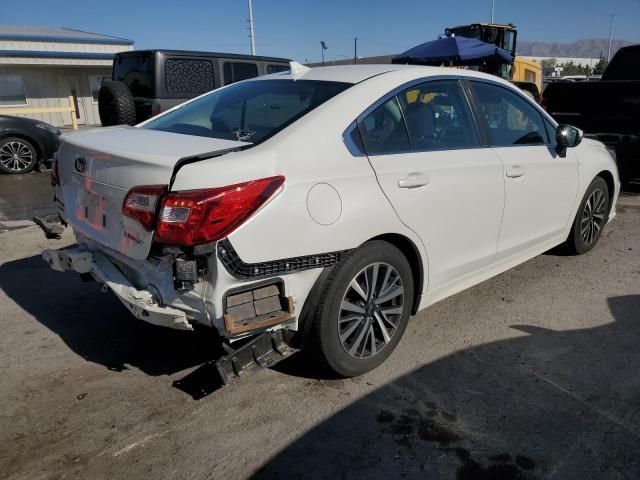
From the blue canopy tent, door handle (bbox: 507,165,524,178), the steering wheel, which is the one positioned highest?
the blue canopy tent

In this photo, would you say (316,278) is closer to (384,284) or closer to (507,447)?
(384,284)

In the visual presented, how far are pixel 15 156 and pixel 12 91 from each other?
491 inches

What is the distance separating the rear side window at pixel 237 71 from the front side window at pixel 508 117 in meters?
5.78

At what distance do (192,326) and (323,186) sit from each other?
3.12 ft

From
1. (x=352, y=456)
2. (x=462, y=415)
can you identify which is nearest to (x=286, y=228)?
(x=352, y=456)

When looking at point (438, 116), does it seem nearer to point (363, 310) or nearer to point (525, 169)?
point (525, 169)

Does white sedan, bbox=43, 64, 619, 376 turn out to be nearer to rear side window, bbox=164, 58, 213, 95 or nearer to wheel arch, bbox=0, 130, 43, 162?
rear side window, bbox=164, 58, 213, 95

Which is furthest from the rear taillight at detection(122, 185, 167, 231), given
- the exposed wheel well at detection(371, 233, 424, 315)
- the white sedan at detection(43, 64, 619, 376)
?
the exposed wheel well at detection(371, 233, 424, 315)

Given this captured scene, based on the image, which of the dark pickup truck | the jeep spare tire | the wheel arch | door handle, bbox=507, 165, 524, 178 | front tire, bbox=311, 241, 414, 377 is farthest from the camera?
the wheel arch

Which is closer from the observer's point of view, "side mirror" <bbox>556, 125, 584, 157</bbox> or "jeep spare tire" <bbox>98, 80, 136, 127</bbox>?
"side mirror" <bbox>556, 125, 584, 157</bbox>

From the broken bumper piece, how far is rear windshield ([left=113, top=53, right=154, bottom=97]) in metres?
5.56

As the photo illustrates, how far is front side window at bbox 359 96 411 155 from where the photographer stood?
300 centimetres

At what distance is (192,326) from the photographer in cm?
265

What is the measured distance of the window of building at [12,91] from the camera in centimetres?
2064
